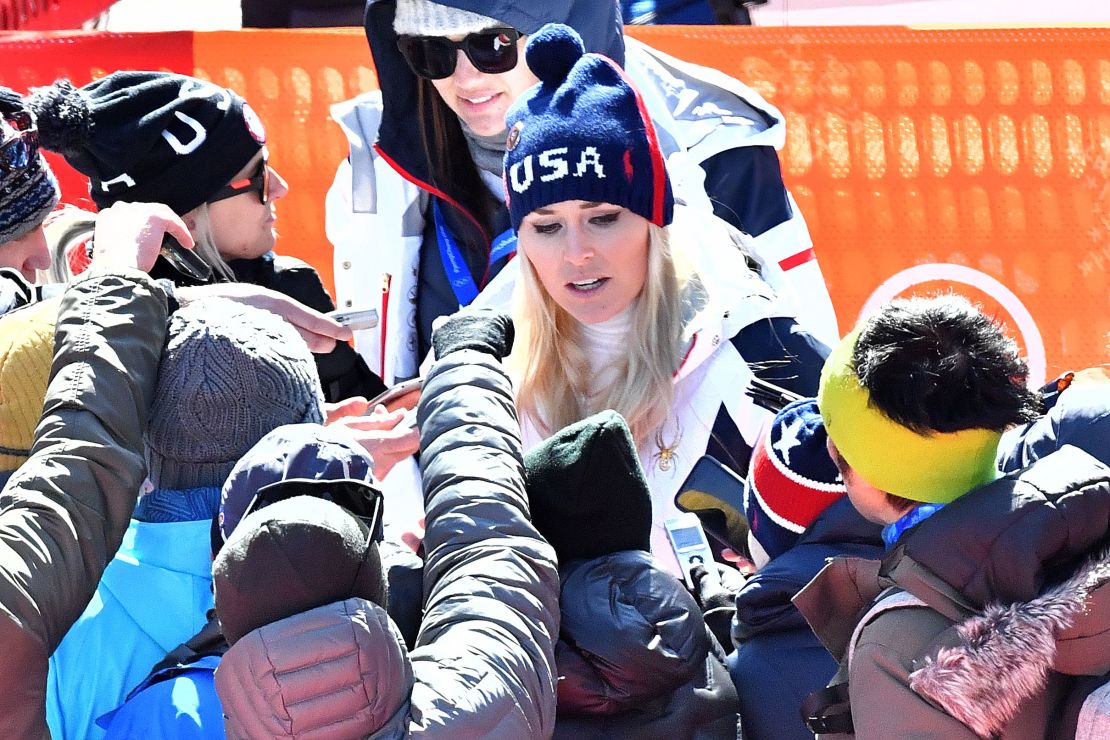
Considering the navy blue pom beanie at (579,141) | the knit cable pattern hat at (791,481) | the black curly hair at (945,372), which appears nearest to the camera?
the black curly hair at (945,372)

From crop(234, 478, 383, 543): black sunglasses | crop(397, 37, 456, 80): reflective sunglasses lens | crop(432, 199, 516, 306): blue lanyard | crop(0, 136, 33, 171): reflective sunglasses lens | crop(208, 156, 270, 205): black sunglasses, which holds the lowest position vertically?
crop(432, 199, 516, 306): blue lanyard

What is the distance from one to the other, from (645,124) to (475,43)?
2.81 feet

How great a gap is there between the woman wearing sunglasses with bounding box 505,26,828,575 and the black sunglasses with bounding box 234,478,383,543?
1.20m

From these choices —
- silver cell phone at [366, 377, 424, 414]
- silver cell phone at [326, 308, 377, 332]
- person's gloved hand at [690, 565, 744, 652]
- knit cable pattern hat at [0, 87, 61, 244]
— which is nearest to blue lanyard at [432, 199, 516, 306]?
silver cell phone at [326, 308, 377, 332]

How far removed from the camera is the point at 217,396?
6.34ft

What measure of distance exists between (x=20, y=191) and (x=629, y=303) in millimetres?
1204

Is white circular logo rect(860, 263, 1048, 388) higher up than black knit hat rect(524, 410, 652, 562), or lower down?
lower down

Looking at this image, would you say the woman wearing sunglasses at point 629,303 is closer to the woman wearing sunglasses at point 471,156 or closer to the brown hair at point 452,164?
the woman wearing sunglasses at point 471,156

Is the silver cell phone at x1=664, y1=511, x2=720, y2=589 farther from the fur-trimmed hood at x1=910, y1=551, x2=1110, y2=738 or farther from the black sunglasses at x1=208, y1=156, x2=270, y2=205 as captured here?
the black sunglasses at x1=208, y1=156, x2=270, y2=205

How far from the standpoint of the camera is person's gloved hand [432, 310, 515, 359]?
2.16 m

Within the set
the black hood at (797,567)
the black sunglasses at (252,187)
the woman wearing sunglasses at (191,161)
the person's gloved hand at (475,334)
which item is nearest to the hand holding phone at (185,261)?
the woman wearing sunglasses at (191,161)

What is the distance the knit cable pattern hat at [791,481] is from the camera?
224 centimetres

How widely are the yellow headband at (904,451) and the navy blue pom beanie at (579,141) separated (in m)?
1.01

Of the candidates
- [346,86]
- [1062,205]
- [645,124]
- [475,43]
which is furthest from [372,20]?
[1062,205]
